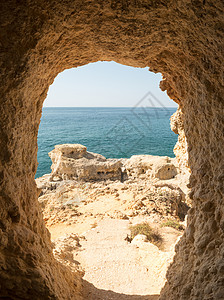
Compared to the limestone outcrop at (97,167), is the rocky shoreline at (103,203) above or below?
below

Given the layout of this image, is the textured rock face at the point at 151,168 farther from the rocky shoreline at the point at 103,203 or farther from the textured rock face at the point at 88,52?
the textured rock face at the point at 88,52

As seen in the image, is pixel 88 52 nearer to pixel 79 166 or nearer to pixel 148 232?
pixel 148 232

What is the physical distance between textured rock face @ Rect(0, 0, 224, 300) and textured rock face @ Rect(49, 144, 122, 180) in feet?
37.6

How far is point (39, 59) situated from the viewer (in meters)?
2.54

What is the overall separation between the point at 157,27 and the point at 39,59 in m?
1.60

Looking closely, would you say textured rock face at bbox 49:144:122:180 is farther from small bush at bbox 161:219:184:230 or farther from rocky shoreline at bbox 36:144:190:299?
small bush at bbox 161:219:184:230

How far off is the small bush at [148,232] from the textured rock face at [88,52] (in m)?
3.80

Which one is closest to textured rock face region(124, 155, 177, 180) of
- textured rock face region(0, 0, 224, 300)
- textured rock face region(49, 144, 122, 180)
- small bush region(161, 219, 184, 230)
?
textured rock face region(49, 144, 122, 180)

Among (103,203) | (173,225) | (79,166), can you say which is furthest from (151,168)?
(173,225)

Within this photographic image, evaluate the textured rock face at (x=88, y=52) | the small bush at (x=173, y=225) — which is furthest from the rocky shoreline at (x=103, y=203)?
the textured rock face at (x=88, y=52)

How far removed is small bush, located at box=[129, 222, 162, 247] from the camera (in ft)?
23.3

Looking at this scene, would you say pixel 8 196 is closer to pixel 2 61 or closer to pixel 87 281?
pixel 2 61

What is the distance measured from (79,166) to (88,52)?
12.0 m

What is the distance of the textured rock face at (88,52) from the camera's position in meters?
2.11
